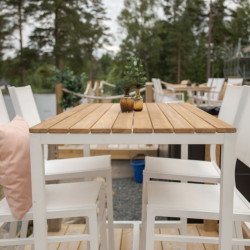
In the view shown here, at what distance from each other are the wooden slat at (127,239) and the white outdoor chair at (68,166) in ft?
1.02

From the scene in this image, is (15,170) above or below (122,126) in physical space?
below

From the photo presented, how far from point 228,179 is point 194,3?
920 inches

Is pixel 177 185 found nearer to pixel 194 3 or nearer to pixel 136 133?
pixel 136 133

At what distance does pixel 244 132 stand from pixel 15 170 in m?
1.02

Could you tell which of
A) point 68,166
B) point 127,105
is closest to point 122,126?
point 127,105

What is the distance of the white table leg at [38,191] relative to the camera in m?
1.19

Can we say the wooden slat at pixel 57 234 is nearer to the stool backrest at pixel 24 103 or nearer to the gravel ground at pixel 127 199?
the stool backrest at pixel 24 103

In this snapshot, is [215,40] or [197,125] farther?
[215,40]

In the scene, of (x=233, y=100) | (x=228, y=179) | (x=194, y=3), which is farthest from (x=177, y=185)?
(x=194, y=3)

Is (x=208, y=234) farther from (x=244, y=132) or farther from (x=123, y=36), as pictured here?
(x=123, y=36)

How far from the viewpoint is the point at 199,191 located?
146 cm

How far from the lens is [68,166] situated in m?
1.82

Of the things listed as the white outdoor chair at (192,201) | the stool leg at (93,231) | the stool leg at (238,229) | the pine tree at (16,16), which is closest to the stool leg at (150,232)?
the white outdoor chair at (192,201)

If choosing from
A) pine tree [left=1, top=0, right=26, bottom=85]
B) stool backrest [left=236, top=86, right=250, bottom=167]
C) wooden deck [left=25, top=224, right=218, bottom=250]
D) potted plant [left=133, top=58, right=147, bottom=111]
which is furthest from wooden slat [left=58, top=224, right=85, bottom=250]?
pine tree [left=1, top=0, right=26, bottom=85]
